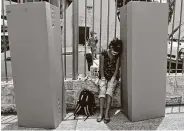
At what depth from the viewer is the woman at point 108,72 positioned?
384 cm

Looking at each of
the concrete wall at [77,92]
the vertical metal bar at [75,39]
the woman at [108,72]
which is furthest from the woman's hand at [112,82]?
the vertical metal bar at [75,39]

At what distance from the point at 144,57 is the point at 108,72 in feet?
2.44

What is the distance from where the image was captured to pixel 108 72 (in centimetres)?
400

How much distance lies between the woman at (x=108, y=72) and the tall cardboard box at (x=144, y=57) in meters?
0.19

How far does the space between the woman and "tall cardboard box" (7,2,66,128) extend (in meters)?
0.79

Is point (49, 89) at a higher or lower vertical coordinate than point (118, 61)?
lower

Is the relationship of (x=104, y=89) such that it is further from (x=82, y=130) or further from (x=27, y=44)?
(x=27, y=44)

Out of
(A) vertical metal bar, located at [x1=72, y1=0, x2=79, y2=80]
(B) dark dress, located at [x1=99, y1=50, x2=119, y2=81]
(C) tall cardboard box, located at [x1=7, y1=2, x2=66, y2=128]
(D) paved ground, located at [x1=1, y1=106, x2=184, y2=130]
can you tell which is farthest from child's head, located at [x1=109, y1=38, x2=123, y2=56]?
(D) paved ground, located at [x1=1, y1=106, x2=184, y2=130]

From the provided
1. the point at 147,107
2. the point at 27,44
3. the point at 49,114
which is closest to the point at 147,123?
the point at 147,107

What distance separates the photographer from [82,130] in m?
3.40

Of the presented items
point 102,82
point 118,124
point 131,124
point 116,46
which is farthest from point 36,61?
point 131,124

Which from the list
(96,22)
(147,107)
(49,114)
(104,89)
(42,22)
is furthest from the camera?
(96,22)

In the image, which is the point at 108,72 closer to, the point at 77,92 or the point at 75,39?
the point at 77,92

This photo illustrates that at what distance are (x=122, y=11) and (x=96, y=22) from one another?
0.65 meters
